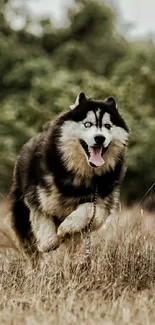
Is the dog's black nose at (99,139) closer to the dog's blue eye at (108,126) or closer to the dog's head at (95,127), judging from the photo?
the dog's head at (95,127)

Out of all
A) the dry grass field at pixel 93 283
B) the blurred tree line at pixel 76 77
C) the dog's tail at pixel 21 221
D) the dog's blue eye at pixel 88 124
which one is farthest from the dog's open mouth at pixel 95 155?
the blurred tree line at pixel 76 77

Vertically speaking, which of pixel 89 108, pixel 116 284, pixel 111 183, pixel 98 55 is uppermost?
pixel 98 55

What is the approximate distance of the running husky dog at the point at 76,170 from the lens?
Answer: 7.64 meters

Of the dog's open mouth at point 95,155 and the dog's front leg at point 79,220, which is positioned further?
the dog's open mouth at point 95,155

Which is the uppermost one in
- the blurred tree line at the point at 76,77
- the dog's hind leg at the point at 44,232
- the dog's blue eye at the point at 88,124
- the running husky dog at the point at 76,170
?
the blurred tree line at the point at 76,77

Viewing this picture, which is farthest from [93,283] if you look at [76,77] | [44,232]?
[76,77]

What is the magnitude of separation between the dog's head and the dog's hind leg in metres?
→ 0.75

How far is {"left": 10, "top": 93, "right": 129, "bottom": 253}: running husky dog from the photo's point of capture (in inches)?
301

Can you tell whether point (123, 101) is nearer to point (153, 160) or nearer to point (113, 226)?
point (153, 160)

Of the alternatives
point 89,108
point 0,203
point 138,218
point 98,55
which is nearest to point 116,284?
point 138,218

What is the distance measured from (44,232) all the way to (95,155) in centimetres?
90

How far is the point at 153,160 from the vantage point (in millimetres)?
14773

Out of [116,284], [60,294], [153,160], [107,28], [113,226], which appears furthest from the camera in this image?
[107,28]

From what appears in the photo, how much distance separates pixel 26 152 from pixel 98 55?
49.7 ft
